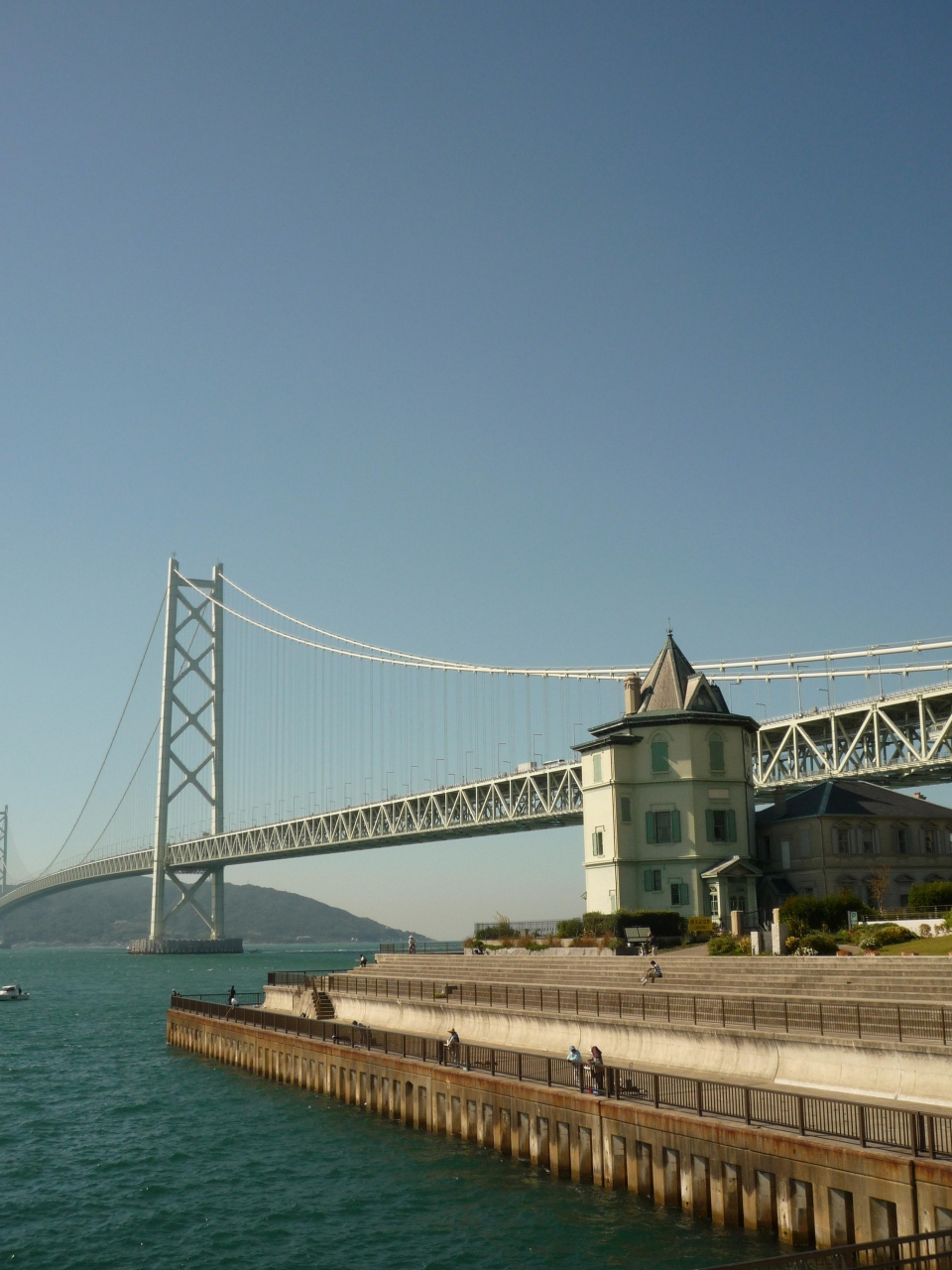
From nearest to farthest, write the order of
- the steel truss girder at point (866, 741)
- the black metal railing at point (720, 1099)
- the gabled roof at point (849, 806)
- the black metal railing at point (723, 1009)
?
the black metal railing at point (720, 1099)
the black metal railing at point (723, 1009)
the gabled roof at point (849, 806)
the steel truss girder at point (866, 741)

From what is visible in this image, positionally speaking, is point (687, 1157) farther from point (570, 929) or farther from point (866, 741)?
point (866, 741)

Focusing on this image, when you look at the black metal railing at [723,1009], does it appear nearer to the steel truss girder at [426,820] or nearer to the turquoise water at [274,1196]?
the turquoise water at [274,1196]

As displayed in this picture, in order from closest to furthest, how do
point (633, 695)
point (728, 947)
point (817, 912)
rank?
point (728, 947) → point (817, 912) → point (633, 695)

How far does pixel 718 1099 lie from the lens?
23.7m

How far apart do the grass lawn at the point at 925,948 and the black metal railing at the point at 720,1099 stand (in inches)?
454

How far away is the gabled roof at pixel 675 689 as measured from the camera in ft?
178

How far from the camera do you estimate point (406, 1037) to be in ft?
118

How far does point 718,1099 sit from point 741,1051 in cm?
355

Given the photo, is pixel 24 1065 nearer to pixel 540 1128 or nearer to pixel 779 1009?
pixel 540 1128

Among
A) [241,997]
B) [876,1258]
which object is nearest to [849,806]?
[241,997]

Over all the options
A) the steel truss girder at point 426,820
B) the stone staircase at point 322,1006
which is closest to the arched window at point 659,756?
the stone staircase at point 322,1006

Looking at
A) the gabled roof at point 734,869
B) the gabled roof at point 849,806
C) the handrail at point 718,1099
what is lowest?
the handrail at point 718,1099

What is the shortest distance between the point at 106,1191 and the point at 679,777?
98.4 feet

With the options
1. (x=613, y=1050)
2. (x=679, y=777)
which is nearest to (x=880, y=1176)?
(x=613, y=1050)
